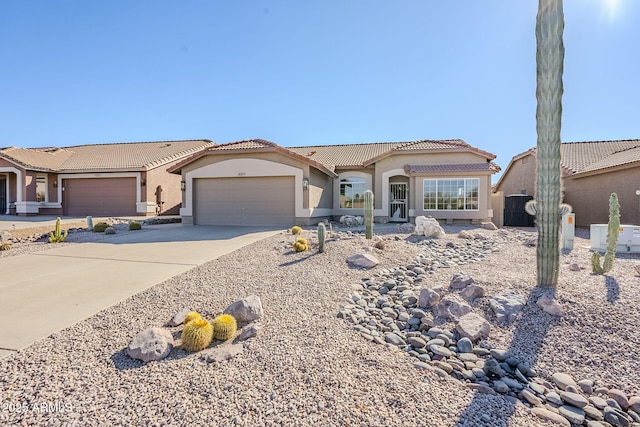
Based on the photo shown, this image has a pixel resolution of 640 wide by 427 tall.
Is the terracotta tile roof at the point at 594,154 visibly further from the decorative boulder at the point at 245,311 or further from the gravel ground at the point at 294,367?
the decorative boulder at the point at 245,311

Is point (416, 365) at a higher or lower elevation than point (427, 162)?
lower

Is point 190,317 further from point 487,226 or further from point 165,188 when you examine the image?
point 165,188

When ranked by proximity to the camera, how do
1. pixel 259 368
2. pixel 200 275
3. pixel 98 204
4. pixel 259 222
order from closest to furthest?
pixel 259 368, pixel 200 275, pixel 259 222, pixel 98 204

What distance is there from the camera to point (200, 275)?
6.48m

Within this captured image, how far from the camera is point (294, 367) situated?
3.42 meters

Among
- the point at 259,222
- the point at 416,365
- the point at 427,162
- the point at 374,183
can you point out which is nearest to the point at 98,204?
the point at 259,222

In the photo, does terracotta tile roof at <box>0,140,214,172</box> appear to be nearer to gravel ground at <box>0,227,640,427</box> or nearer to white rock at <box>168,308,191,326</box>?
white rock at <box>168,308,191,326</box>

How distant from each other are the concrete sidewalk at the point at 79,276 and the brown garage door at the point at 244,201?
4777 mm

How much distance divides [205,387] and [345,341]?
1.70 m

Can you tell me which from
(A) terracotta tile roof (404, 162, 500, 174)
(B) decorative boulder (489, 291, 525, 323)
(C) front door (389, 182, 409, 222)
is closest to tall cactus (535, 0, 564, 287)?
(B) decorative boulder (489, 291, 525, 323)

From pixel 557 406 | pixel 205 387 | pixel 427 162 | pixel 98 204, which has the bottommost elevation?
pixel 557 406

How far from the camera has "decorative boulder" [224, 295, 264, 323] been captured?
450 centimetres

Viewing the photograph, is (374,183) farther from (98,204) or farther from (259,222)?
(98,204)

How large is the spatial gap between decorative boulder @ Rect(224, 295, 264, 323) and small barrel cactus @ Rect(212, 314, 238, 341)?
36cm
